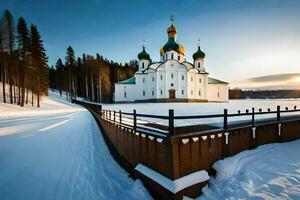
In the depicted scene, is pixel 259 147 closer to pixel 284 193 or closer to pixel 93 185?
pixel 284 193

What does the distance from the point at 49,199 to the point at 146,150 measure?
272 cm

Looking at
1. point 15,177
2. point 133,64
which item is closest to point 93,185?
point 15,177

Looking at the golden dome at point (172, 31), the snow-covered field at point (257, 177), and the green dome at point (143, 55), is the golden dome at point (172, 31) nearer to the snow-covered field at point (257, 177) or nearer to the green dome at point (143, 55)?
the green dome at point (143, 55)

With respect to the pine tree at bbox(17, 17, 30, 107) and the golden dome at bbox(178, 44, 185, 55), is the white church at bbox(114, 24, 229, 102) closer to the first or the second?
the golden dome at bbox(178, 44, 185, 55)

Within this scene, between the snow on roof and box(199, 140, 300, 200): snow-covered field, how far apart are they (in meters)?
0.36

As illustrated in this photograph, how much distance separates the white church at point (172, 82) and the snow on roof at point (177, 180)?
37.0 m

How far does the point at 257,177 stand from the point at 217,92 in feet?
162

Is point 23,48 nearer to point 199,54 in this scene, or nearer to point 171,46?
point 171,46

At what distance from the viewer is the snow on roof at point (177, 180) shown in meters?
4.51

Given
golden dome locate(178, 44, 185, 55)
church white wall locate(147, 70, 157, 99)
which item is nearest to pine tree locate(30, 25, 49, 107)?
church white wall locate(147, 70, 157, 99)

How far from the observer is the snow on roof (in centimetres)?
451

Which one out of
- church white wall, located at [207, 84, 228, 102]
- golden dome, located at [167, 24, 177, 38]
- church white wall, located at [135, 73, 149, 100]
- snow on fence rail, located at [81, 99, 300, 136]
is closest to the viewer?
snow on fence rail, located at [81, 99, 300, 136]

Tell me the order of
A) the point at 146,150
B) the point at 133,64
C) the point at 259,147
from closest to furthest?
the point at 146,150, the point at 259,147, the point at 133,64

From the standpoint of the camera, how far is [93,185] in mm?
5594
